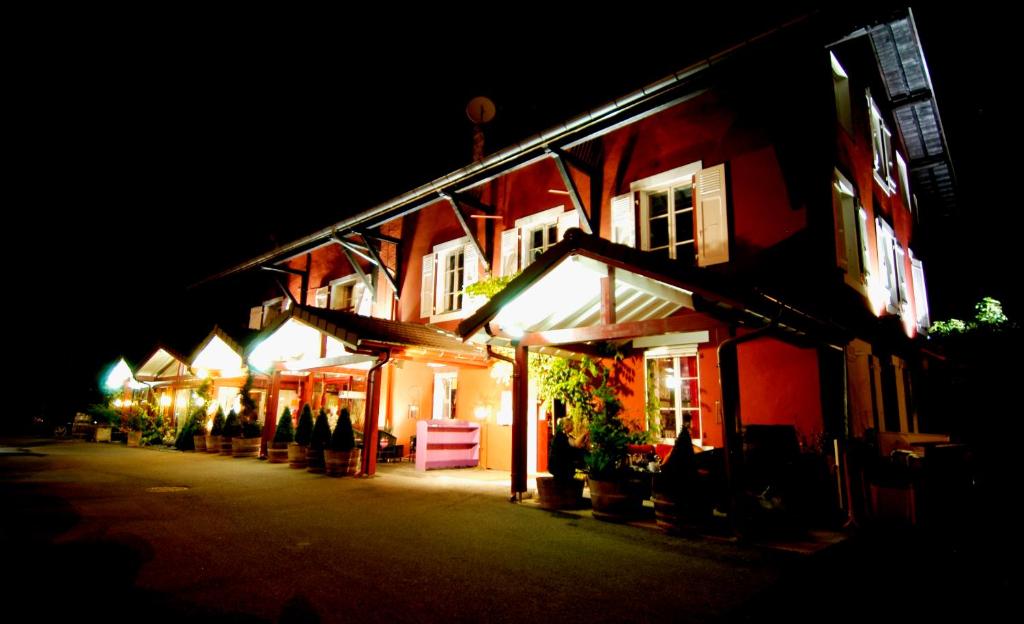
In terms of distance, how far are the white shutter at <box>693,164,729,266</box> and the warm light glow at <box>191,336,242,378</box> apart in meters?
12.1

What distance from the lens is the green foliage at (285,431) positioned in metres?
12.2

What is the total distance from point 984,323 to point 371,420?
13.8 m

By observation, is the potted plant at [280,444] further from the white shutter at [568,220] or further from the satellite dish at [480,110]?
the satellite dish at [480,110]

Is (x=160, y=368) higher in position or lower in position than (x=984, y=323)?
lower

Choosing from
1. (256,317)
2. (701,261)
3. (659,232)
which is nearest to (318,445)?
(659,232)

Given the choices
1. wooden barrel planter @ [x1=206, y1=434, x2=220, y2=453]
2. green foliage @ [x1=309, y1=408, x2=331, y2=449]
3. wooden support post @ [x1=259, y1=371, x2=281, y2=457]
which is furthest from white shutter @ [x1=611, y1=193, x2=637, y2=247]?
wooden barrel planter @ [x1=206, y1=434, x2=220, y2=453]

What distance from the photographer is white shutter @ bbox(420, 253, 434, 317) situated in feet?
42.5

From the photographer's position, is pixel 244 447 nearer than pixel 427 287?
No

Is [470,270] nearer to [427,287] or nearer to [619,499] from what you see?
[427,287]

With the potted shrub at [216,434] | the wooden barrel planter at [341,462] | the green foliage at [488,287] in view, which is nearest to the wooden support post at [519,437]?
the green foliage at [488,287]

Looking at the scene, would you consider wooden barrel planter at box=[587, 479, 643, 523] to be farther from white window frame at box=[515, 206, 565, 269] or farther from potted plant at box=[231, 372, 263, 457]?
potted plant at box=[231, 372, 263, 457]

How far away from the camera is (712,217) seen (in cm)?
861

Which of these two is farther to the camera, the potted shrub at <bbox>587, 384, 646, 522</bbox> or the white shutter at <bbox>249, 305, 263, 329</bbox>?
the white shutter at <bbox>249, 305, 263, 329</bbox>

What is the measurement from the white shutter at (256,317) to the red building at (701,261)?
8.00 m
